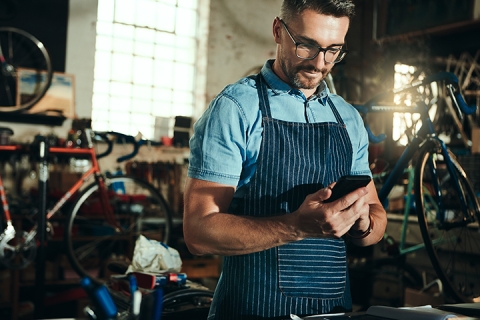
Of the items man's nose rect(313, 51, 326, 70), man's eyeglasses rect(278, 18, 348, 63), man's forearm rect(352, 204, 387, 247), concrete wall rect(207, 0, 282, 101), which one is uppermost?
concrete wall rect(207, 0, 282, 101)

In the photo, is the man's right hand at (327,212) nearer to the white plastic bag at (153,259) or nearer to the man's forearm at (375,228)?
the man's forearm at (375,228)

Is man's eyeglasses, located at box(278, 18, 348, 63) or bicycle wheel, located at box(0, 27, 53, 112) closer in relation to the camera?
man's eyeglasses, located at box(278, 18, 348, 63)

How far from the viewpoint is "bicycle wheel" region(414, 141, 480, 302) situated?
2709 mm

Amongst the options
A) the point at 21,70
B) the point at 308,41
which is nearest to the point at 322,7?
the point at 308,41

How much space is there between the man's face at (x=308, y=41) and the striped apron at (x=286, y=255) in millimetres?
101

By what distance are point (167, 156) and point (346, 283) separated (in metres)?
4.34

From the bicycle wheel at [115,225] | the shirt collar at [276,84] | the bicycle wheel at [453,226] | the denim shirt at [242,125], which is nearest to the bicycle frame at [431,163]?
the bicycle wheel at [453,226]

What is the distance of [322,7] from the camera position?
4.70 ft

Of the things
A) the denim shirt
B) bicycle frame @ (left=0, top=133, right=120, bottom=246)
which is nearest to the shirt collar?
the denim shirt

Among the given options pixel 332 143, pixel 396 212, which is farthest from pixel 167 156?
pixel 332 143

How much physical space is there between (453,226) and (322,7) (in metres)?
1.78

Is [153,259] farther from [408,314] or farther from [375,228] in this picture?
[408,314]

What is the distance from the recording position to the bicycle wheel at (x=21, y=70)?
4.99 m

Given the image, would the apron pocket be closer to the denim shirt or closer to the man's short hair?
the denim shirt
